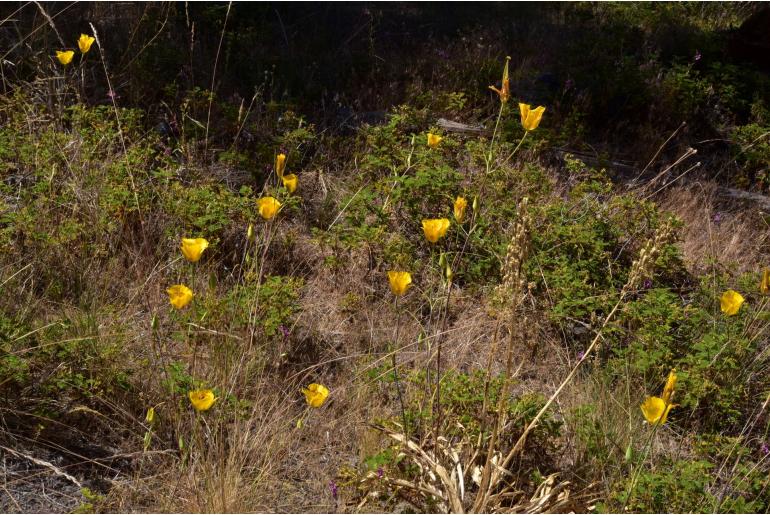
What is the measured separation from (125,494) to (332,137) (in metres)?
3.21

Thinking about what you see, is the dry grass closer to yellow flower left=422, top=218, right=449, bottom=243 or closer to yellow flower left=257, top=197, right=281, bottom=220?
yellow flower left=422, top=218, right=449, bottom=243

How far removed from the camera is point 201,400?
7.81 ft

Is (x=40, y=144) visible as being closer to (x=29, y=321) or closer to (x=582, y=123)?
(x=29, y=321)

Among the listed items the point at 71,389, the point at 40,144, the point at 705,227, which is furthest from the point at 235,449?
the point at 705,227

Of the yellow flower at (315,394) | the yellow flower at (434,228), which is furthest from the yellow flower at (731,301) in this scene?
the yellow flower at (315,394)

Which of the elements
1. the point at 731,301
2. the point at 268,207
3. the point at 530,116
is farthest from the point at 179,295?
the point at 731,301

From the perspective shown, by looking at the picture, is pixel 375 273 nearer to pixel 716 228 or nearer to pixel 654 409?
pixel 654 409

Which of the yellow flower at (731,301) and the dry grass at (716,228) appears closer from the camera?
the yellow flower at (731,301)

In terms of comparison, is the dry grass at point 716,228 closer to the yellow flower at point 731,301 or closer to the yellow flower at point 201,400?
the yellow flower at point 731,301

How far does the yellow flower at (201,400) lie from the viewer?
7.72 feet

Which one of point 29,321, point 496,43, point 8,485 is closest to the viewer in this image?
point 8,485

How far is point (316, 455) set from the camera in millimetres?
3045

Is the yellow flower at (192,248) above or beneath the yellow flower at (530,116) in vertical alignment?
beneath

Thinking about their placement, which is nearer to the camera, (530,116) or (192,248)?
(192,248)
